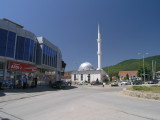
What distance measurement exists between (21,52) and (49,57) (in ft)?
33.7

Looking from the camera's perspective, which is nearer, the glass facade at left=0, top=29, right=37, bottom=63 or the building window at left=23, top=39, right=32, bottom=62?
the glass facade at left=0, top=29, right=37, bottom=63

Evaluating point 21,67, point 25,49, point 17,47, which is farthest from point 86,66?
point 17,47

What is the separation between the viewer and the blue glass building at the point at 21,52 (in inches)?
930

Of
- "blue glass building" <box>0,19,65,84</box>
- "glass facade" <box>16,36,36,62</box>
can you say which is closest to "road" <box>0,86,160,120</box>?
"blue glass building" <box>0,19,65,84</box>

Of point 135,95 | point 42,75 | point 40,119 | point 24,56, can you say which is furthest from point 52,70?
point 40,119

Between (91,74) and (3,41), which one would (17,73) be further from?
(91,74)

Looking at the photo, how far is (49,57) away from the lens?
121 feet

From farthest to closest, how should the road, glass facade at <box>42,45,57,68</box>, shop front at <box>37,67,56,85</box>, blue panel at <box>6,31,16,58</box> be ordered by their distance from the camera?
shop front at <box>37,67,56,85</box> < glass facade at <box>42,45,57,68</box> < blue panel at <box>6,31,16,58</box> < the road

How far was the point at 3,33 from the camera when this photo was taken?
76.2 feet

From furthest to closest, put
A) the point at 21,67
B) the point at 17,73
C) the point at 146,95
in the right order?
1. the point at 17,73
2. the point at 21,67
3. the point at 146,95

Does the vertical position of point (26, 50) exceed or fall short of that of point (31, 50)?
it falls short

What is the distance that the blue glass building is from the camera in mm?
23609

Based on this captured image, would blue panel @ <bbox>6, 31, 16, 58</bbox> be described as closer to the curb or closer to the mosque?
the curb

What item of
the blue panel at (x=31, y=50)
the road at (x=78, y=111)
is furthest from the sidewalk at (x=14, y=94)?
the blue panel at (x=31, y=50)
